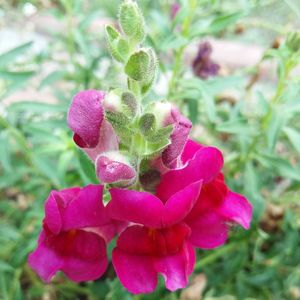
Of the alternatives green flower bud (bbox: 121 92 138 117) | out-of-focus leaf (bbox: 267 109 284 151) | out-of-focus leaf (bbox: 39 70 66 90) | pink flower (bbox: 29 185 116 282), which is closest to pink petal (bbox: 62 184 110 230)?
pink flower (bbox: 29 185 116 282)

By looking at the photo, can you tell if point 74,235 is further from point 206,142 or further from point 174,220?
point 206,142

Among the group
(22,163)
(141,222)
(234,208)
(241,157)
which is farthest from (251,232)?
(22,163)

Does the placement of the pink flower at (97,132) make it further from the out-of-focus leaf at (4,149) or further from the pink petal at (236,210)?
the out-of-focus leaf at (4,149)

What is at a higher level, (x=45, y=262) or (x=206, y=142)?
(x=45, y=262)

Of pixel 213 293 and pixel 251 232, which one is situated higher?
pixel 251 232

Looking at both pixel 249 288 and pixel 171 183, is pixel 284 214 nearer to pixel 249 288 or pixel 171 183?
pixel 249 288

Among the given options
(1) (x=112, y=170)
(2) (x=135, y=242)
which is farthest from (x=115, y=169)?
(2) (x=135, y=242)
